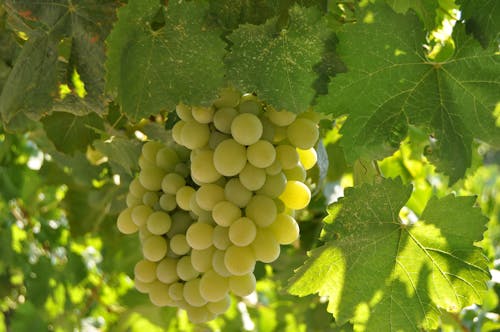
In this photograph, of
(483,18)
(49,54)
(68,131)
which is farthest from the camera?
(68,131)

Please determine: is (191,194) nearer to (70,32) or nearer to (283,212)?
(283,212)

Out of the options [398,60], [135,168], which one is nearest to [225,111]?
[398,60]

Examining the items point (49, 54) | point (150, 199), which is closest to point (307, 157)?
point (150, 199)

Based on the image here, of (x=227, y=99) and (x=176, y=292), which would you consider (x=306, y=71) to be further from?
(x=176, y=292)

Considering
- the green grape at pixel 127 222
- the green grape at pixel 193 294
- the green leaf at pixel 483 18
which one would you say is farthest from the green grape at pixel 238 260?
the green leaf at pixel 483 18

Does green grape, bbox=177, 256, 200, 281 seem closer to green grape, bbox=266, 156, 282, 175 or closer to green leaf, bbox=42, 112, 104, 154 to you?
green grape, bbox=266, 156, 282, 175

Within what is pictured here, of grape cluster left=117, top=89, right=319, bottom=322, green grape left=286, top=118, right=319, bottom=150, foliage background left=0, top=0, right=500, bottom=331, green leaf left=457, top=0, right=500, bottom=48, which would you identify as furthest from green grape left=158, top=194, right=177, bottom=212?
green leaf left=457, top=0, right=500, bottom=48
